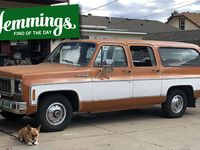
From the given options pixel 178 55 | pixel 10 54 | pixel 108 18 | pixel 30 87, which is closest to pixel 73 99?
pixel 30 87

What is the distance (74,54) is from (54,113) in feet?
5.01

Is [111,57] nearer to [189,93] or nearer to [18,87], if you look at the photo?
[18,87]

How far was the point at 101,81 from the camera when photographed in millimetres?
9492

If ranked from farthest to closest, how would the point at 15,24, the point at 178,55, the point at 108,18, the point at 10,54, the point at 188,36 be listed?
the point at 108,18 → the point at 188,36 → the point at 10,54 → the point at 15,24 → the point at 178,55

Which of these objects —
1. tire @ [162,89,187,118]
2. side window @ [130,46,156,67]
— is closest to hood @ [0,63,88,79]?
side window @ [130,46,156,67]

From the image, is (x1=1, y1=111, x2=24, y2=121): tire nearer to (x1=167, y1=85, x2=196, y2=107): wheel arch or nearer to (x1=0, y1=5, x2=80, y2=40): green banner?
(x1=167, y1=85, x2=196, y2=107): wheel arch

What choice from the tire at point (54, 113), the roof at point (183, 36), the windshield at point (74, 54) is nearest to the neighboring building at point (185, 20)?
the roof at point (183, 36)

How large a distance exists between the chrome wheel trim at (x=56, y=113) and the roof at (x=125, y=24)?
2771 cm

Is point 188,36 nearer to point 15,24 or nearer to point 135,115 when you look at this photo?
point 15,24

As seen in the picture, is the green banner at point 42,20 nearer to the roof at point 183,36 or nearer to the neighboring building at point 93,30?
the neighboring building at point 93,30

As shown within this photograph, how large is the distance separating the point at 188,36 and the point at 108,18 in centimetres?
1929

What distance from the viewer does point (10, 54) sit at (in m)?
16.7

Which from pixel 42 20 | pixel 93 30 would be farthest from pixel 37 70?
pixel 93 30

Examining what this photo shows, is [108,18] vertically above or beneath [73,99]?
above
